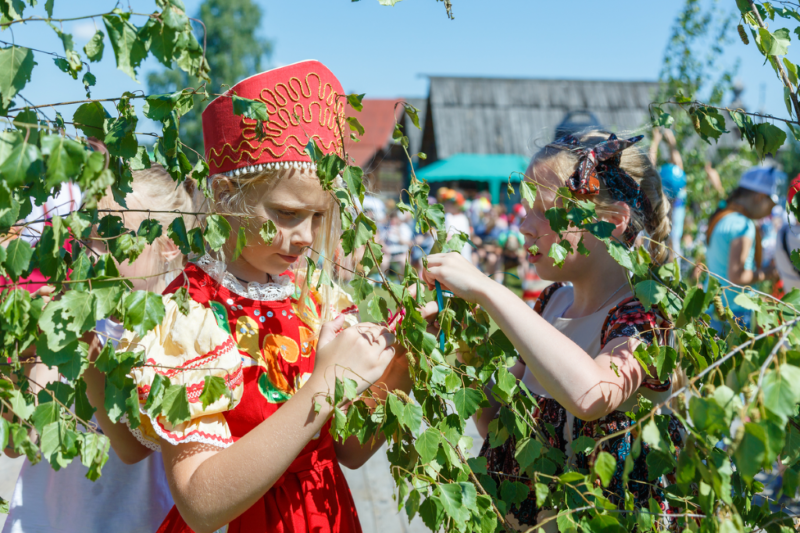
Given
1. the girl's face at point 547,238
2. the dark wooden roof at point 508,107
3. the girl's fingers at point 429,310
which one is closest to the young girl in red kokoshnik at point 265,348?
the girl's fingers at point 429,310

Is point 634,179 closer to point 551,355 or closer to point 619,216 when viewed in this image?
point 619,216

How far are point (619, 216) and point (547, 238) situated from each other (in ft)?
0.66

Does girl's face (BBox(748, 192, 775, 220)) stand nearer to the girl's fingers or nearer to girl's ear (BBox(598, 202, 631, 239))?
girl's ear (BBox(598, 202, 631, 239))

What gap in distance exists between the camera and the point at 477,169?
64.4 ft

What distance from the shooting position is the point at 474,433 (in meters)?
4.31

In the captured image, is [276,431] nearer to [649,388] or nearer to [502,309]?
[502,309]

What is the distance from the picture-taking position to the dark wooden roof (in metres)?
22.8

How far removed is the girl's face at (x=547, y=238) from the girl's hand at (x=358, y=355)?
541 millimetres

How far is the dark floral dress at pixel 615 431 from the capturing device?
4.51 feet

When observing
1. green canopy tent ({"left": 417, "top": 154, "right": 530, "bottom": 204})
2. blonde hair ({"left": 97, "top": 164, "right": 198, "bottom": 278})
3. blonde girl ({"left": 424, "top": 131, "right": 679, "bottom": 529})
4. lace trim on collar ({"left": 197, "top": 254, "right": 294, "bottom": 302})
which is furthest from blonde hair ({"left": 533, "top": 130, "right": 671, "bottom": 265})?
green canopy tent ({"left": 417, "top": 154, "right": 530, "bottom": 204})

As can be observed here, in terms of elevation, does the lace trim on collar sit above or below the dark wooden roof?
above

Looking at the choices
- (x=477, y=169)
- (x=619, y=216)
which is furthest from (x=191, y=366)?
(x=477, y=169)

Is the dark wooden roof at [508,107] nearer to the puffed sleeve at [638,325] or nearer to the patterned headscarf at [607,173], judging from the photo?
the patterned headscarf at [607,173]

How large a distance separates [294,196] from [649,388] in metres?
0.93
